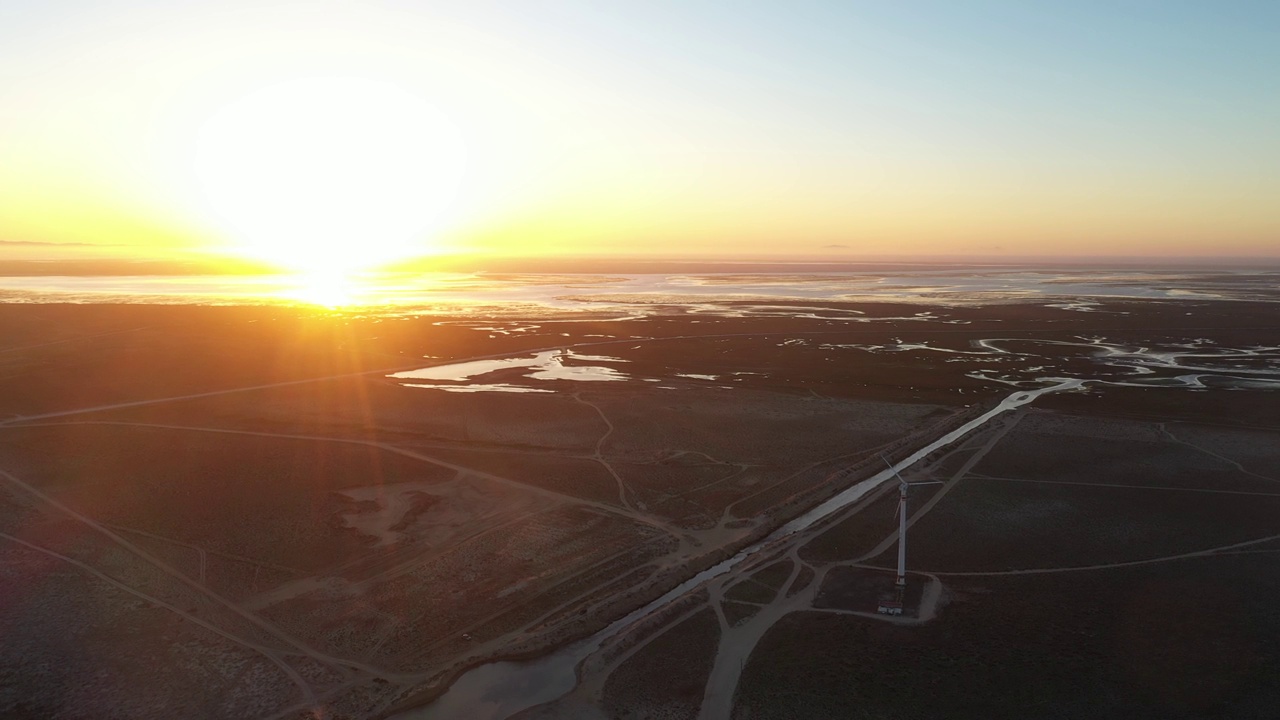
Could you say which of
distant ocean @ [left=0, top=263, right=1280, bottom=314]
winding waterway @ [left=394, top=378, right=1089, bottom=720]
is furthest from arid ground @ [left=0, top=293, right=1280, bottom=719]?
distant ocean @ [left=0, top=263, right=1280, bottom=314]

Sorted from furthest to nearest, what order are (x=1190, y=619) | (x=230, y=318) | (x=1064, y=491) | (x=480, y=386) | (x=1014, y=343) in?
(x=230, y=318) → (x=1014, y=343) → (x=480, y=386) → (x=1064, y=491) → (x=1190, y=619)

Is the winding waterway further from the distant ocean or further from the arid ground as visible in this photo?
the distant ocean

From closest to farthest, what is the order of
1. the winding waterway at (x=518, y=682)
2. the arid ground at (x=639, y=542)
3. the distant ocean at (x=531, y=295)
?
the winding waterway at (x=518, y=682) → the arid ground at (x=639, y=542) → the distant ocean at (x=531, y=295)

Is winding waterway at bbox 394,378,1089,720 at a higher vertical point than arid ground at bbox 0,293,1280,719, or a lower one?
lower

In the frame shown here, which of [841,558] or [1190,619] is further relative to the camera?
[841,558]

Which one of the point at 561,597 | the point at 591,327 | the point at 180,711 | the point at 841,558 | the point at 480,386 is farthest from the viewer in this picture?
the point at 591,327

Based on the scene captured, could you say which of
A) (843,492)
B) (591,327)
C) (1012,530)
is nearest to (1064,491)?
(1012,530)

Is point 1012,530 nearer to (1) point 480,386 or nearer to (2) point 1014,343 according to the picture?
(1) point 480,386

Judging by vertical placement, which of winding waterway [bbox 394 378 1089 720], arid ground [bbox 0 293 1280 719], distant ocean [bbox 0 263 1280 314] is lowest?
winding waterway [bbox 394 378 1089 720]

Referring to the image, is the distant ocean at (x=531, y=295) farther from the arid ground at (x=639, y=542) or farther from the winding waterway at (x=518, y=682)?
the winding waterway at (x=518, y=682)

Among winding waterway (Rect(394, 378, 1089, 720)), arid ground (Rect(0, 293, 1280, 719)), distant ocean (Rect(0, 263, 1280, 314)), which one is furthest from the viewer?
distant ocean (Rect(0, 263, 1280, 314))

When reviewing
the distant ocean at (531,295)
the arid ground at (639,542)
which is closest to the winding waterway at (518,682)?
the arid ground at (639,542)
